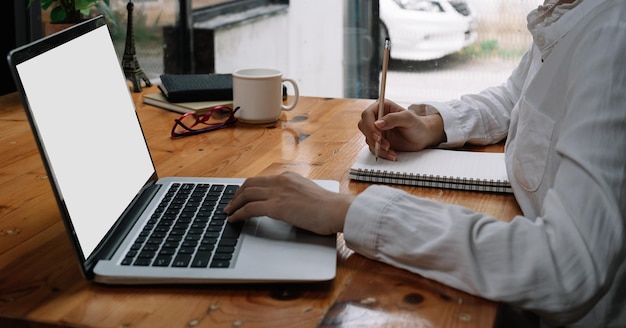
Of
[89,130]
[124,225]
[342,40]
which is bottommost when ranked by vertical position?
[342,40]

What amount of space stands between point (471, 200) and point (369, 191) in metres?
0.27

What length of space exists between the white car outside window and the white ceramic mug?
119 centimetres

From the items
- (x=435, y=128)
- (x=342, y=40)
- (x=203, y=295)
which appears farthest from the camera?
(x=342, y=40)

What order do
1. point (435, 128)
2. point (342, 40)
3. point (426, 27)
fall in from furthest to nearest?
1. point (342, 40)
2. point (426, 27)
3. point (435, 128)

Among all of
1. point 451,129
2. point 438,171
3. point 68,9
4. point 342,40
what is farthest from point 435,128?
point 342,40

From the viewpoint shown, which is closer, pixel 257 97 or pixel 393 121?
pixel 393 121

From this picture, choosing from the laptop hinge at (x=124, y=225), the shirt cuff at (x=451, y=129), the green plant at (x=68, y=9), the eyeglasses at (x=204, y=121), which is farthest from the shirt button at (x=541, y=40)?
the green plant at (x=68, y=9)

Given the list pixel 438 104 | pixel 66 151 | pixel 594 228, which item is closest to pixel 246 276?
pixel 66 151

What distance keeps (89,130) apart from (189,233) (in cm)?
18

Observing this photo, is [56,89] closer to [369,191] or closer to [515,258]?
[369,191]

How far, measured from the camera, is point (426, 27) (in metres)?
2.62

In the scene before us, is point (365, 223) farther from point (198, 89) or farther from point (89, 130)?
point (198, 89)

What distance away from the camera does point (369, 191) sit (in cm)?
89

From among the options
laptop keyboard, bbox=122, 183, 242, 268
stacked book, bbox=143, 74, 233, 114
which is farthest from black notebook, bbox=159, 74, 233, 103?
laptop keyboard, bbox=122, 183, 242, 268
